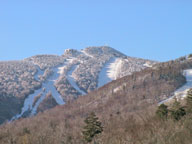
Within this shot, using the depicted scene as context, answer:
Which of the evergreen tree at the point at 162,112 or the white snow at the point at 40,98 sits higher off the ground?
the evergreen tree at the point at 162,112

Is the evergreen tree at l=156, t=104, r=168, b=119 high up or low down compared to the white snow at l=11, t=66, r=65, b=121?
up

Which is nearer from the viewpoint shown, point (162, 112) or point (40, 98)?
point (162, 112)

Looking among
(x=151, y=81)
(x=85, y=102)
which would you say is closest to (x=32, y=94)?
(x=85, y=102)

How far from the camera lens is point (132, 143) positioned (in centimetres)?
1205

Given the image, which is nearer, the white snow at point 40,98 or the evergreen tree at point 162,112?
the evergreen tree at point 162,112

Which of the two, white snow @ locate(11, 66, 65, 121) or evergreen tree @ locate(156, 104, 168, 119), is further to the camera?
white snow @ locate(11, 66, 65, 121)

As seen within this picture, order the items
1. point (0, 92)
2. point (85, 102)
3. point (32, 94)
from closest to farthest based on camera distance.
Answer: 1. point (85, 102)
2. point (0, 92)
3. point (32, 94)

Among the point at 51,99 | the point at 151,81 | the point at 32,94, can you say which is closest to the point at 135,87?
the point at 151,81

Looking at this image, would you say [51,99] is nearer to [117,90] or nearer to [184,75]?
[117,90]

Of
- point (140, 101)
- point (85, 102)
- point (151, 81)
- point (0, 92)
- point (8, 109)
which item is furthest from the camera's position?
point (0, 92)

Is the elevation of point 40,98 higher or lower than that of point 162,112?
lower

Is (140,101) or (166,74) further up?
(166,74)

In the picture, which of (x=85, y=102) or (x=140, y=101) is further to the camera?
(x=85, y=102)

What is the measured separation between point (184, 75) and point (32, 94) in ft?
297
